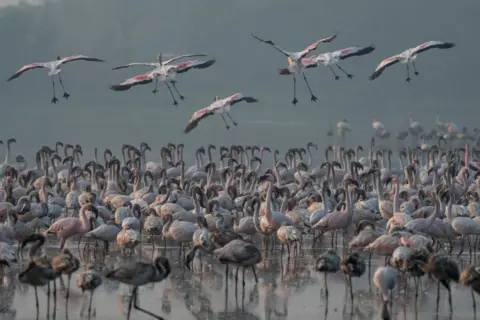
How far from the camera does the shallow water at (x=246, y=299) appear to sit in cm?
1172

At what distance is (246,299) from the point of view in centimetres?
1254

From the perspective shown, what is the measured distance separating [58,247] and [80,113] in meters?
43.7

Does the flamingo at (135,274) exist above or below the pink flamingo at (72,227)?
below

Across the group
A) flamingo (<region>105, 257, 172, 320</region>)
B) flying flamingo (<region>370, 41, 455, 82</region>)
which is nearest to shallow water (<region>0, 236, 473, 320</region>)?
flamingo (<region>105, 257, 172, 320</region>)

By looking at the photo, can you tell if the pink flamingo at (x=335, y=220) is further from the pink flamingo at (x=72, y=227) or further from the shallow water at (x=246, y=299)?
the pink flamingo at (x=72, y=227)

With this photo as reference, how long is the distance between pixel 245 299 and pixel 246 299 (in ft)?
0.05

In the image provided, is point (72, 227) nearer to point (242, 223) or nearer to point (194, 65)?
point (242, 223)

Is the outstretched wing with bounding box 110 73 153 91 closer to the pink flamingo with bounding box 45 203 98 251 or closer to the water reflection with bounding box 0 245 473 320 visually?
the pink flamingo with bounding box 45 203 98 251

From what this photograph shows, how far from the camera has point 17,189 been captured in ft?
65.0

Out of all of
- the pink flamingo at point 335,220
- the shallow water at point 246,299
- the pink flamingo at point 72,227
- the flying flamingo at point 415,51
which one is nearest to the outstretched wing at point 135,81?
the flying flamingo at point 415,51

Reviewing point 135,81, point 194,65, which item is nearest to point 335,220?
point 194,65

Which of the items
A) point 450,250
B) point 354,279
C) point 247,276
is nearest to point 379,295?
point 354,279

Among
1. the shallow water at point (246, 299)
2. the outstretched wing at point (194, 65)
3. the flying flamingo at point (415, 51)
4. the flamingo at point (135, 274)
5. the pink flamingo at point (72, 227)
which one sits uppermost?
the flying flamingo at point (415, 51)

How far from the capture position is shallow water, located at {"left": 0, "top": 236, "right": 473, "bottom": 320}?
461 inches
